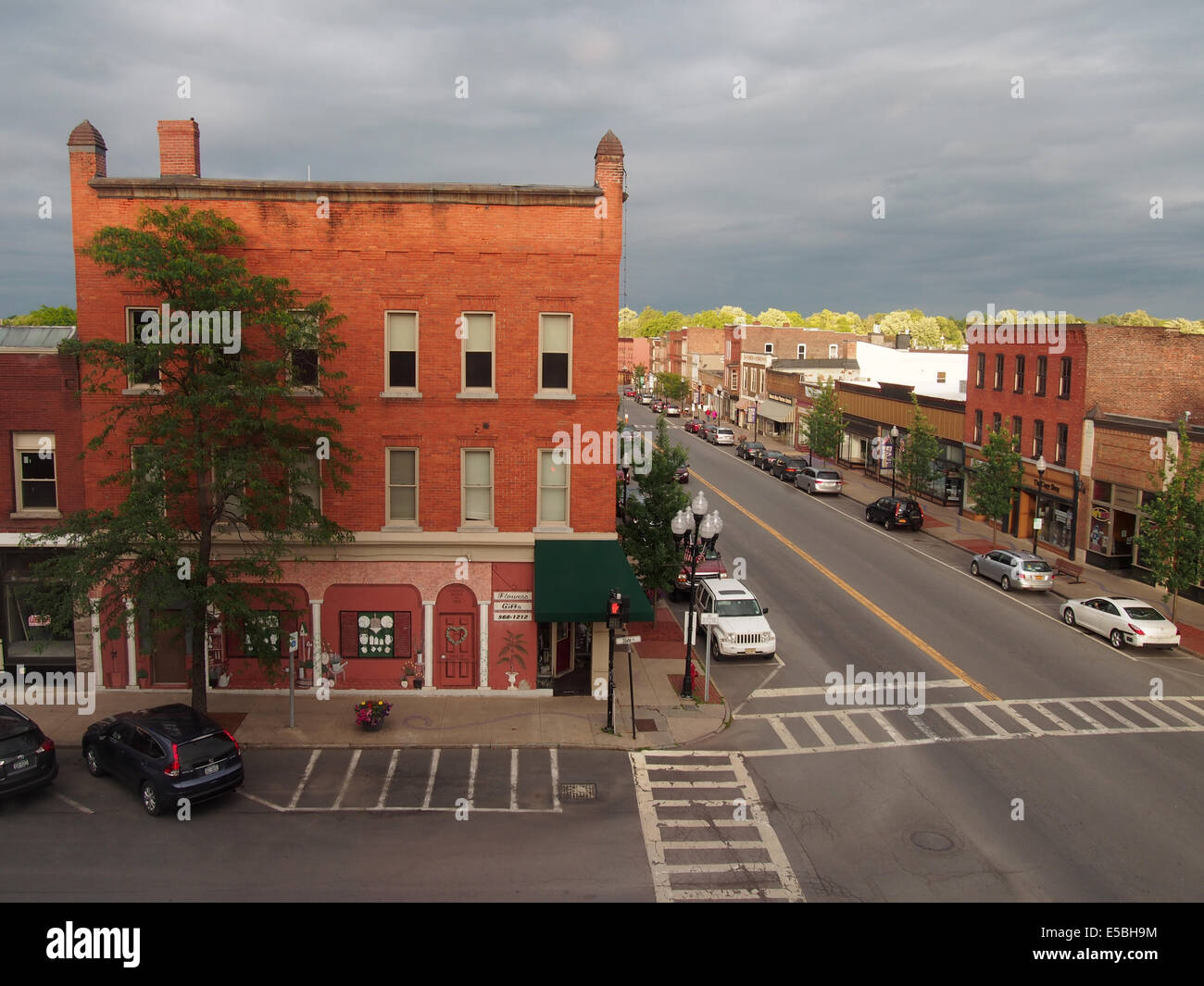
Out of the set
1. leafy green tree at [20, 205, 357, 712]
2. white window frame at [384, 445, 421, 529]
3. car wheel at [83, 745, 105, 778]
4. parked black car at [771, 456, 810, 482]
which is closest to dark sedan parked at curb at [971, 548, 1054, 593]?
white window frame at [384, 445, 421, 529]

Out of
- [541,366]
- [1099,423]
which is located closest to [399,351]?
[541,366]

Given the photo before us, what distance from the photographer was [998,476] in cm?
4162

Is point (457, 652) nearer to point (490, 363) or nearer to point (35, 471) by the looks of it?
point (490, 363)

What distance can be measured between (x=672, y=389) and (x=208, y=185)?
10968cm

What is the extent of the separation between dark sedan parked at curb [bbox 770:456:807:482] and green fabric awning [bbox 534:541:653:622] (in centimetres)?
3774

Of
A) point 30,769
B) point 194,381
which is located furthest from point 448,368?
point 30,769

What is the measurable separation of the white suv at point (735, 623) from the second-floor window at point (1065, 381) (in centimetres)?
2182

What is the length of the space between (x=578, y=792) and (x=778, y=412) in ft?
231

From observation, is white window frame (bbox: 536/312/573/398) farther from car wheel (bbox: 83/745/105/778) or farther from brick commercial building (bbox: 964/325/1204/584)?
brick commercial building (bbox: 964/325/1204/584)

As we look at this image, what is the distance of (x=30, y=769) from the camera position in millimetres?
16891

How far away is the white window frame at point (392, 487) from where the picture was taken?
22.9 metres

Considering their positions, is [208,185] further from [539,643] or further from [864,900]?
[864,900]

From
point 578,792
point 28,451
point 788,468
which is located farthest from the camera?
point 788,468

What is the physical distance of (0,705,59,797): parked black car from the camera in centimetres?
1662
